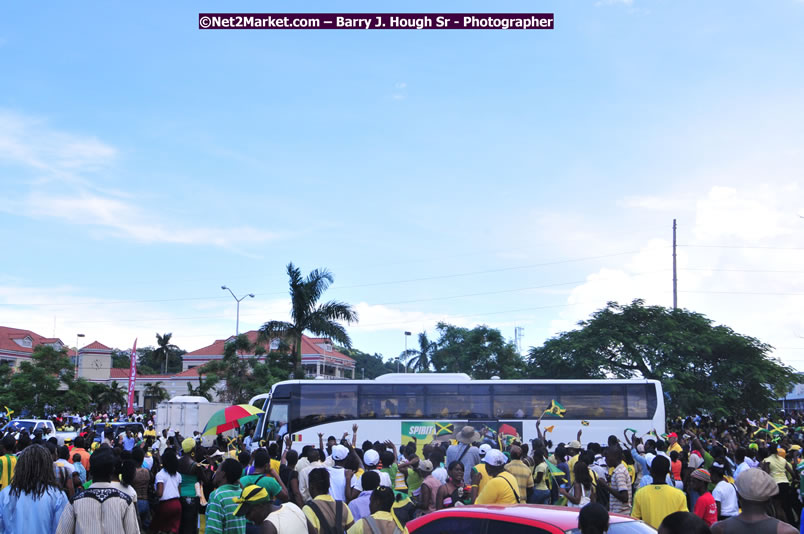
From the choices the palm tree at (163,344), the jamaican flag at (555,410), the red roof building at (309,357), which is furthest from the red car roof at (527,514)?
the palm tree at (163,344)

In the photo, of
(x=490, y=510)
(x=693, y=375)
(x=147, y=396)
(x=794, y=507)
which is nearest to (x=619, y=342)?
(x=693, y=375)

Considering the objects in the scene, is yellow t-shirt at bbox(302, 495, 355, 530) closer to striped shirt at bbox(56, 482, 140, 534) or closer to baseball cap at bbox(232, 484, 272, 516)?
baseball cap at bbox(232, 484, 272, 516)

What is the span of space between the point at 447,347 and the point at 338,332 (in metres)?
24.5

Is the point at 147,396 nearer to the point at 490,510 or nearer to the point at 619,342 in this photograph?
the point at 619,342

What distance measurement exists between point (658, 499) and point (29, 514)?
5.85 meters

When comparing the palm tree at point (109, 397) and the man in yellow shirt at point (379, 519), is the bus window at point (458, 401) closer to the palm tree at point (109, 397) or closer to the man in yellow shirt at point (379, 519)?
the man in yellow shirt at point (379, 519)

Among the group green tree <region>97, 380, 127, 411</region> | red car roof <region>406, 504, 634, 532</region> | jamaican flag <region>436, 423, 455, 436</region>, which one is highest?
red car roof <region>406, 504, 634, 532</region>

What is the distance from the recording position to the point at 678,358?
1719 inches

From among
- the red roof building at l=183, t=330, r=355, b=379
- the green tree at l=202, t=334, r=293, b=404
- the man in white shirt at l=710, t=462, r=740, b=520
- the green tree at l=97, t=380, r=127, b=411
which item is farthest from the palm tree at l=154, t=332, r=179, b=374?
the man in white shirt at l=710, t=462, r=740, b=520

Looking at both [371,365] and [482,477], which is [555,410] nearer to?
[482,477]

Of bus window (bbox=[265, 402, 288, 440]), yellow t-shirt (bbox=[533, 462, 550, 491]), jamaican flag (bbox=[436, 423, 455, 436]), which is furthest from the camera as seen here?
jamaican flag (bbox=[436, 423, 455, 436])

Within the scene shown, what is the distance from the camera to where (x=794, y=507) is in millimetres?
13672

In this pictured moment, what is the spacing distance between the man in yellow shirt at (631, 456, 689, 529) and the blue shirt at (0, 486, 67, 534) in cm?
548

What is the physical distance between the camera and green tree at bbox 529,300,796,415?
139 ft
